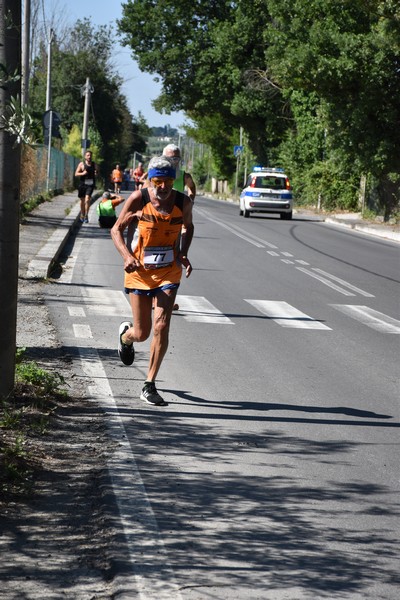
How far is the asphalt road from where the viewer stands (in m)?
4.72

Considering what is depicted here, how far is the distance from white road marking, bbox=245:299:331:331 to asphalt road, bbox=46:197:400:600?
0.10 feet

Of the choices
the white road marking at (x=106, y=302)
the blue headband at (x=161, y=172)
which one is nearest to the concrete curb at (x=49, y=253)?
the white road marking at (x=106, y=302)

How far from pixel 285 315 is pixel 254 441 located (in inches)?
261

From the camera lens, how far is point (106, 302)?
13.7 meters

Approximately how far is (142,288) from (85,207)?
20.1 m

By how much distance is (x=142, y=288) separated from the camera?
8.17m

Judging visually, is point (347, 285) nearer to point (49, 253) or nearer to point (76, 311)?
point (49, 253)

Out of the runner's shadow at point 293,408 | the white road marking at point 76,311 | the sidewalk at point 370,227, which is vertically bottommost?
the sidewalk at point 370,227

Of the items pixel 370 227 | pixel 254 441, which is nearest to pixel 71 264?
pixel 254 441

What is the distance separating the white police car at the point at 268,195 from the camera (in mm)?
40281

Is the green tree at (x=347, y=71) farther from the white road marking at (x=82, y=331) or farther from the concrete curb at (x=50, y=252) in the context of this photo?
the white road marking at (x=82, y=331)

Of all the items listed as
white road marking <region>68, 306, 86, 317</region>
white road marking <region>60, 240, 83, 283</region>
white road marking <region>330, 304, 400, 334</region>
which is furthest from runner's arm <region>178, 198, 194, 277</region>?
white road marking <region>60, 240, 83, 283</region>

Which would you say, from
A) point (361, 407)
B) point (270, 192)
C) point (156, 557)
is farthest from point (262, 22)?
point (156, 557)

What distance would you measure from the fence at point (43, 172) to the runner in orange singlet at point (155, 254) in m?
15.2
